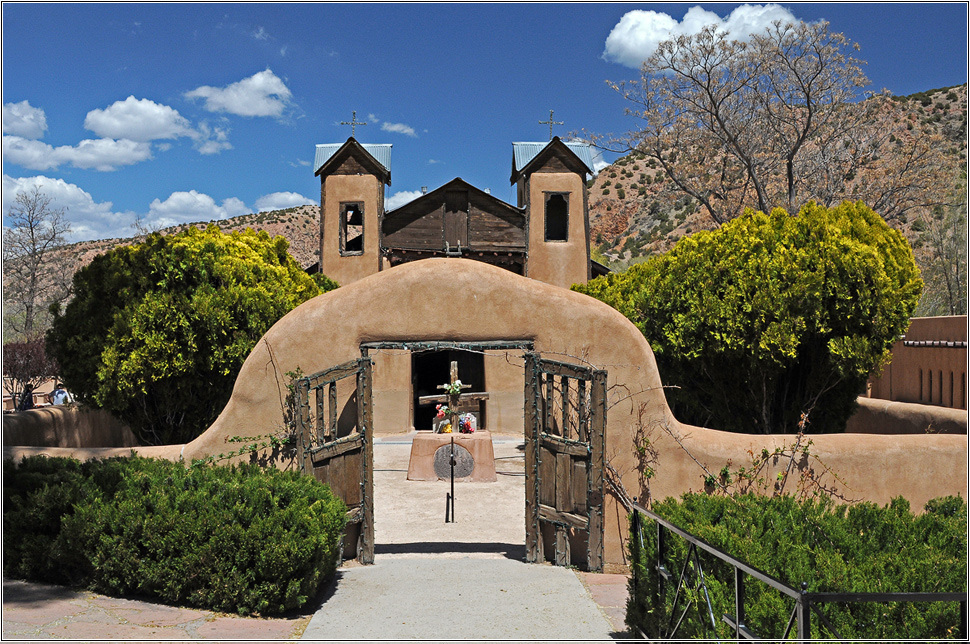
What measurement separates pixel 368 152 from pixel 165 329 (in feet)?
46.6

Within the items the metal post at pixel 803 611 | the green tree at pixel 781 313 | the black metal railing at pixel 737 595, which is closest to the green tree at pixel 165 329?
the green tree at pixel 781 313

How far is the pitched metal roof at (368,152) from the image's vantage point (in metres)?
23.9

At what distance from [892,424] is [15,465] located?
14377 millimetres

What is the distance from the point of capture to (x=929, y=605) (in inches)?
175

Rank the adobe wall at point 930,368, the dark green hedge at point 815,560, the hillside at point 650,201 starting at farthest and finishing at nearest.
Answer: the hillside at point 650,201, the adobe wall at point 930,368, the dark green hedge at point 815,560

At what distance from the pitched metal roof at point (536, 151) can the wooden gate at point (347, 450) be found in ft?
55.2

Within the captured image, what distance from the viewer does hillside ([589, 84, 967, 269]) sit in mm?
54781

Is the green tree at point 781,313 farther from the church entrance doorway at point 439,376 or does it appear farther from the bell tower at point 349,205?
the bell tower at point 349,205

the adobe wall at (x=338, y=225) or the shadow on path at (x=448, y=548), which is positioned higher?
the adobe wall at (x=338, y=225)

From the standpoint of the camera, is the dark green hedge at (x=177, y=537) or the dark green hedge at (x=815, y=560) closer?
the dark green hedge at (x=815, y=560)

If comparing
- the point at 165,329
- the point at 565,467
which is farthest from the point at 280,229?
the point at 565,467

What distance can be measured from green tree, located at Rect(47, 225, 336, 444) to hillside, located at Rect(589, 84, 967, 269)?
39400mm

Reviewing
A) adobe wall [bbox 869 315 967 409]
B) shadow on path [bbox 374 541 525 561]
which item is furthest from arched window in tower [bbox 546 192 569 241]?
shadow on path [bbox 374 541 525 561]

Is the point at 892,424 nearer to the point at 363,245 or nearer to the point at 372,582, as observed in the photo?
the point at 372,582
